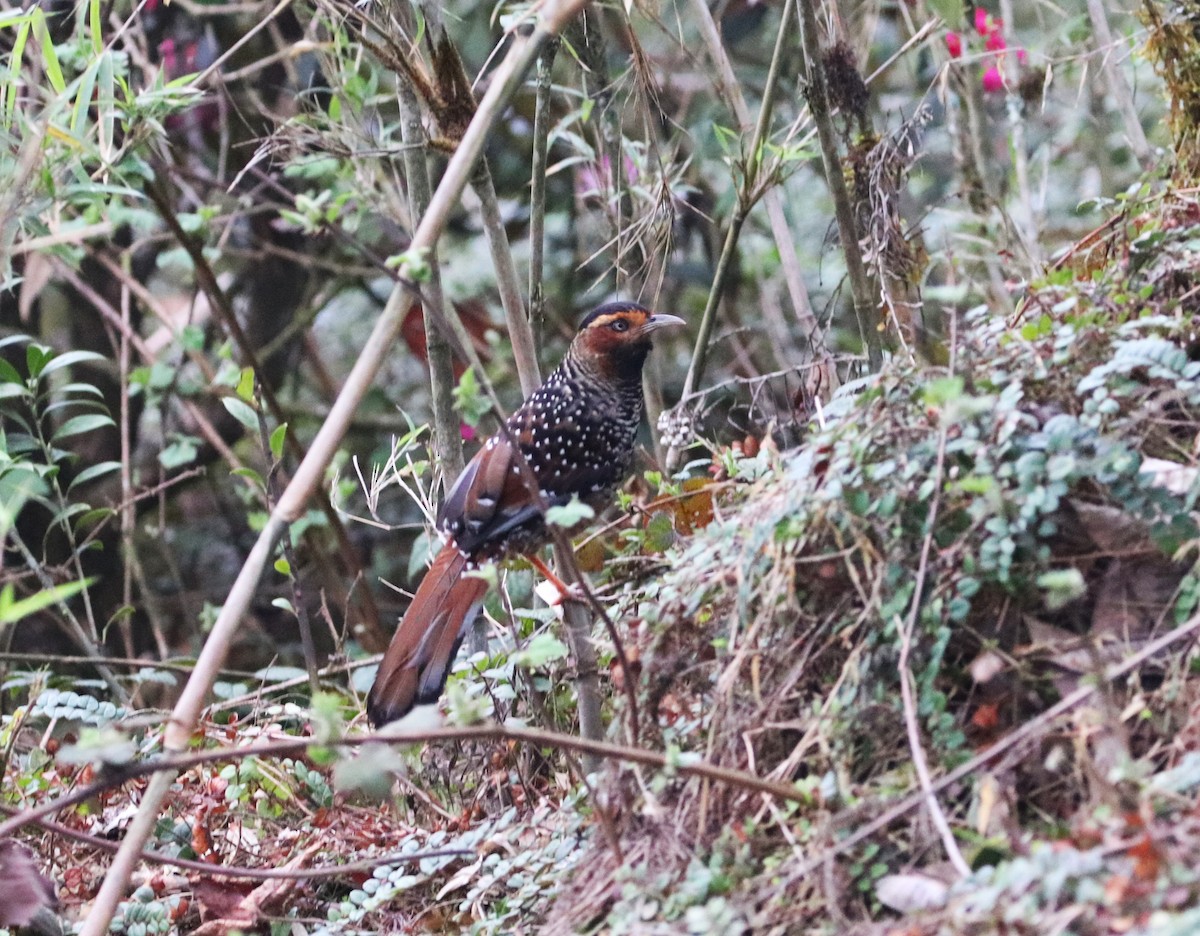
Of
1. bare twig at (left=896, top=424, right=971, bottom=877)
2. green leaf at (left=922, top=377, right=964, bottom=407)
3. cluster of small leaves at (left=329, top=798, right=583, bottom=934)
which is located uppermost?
green leaf at (left=922, top=377, right=964, bottom=407)

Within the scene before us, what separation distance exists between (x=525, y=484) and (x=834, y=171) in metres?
1.02

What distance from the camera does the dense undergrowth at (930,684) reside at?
183 centimetres

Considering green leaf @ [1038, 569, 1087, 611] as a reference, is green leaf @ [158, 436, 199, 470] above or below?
below

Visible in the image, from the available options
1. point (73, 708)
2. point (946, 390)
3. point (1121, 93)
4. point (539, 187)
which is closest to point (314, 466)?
point (946, 390)

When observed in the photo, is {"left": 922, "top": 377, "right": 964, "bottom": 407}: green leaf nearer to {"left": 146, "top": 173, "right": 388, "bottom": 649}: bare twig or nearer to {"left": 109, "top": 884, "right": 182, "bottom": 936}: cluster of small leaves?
{"left": 109, "top": 884, "right": 182, "bottom": 936}: cluster of small leaves

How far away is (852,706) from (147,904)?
165cm

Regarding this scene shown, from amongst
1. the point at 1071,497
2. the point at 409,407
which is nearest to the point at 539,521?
the point at 1071,497

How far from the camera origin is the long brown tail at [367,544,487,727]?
3.07m

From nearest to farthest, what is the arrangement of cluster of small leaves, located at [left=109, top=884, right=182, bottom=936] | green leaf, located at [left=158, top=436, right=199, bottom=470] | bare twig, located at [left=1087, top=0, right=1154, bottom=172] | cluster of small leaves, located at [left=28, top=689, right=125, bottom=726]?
cluster of small leaves, located at [left=109, top=884, right=182, bottom=936] < cluster of small leaves, located at [left=28, top=689, right=125, bottom=726] < bare twig, located at [left=1087, top=0, right=1154, bottom=172] < green leaf, located at [left=158, top=436, right=199, bottom=470]

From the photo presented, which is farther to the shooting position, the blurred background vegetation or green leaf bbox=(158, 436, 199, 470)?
green leaf bbox=(158, 436, 199, 470)

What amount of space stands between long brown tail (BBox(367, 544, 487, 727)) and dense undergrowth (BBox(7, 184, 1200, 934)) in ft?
1.34

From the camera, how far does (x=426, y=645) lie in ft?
10.3

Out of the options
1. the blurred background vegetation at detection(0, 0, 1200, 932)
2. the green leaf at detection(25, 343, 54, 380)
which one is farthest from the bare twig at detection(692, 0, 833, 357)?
the green leaf at detection(25, 343, 54, 380)

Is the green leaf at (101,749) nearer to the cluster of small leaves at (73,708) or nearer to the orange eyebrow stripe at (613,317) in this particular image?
the cluster of small leaves at (73,708)
